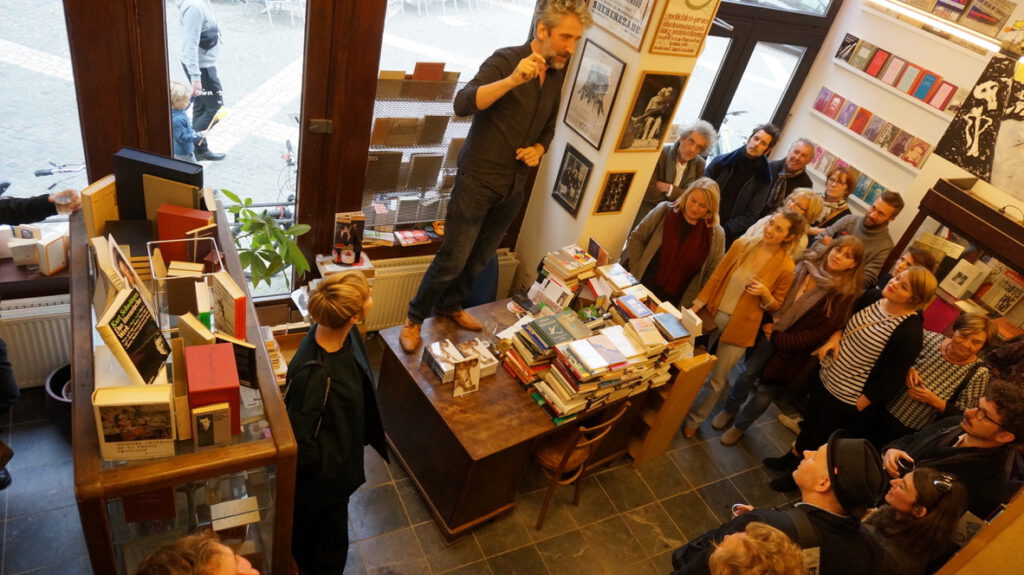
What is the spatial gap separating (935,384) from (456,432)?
2871 millimetres

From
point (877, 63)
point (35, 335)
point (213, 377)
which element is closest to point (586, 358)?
point (213, 377)

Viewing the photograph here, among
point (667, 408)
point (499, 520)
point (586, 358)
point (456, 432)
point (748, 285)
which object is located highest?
point (748, 285)

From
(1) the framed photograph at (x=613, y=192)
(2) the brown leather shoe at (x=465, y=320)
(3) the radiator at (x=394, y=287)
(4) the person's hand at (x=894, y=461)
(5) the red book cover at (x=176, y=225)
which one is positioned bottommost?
(3) the radiator at (x=394, y=287)

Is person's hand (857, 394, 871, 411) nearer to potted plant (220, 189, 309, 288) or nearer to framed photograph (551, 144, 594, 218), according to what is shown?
framed photograph (551, 144, 594, 218)

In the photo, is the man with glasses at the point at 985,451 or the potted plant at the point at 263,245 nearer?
the man with glasses at the point at 985,451

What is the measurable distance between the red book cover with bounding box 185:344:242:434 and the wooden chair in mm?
2026

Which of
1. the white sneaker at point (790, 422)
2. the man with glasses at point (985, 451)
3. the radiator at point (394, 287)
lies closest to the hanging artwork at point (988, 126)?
the white sneaker at point (790, 422)

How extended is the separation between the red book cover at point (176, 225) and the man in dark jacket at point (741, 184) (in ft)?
12.4

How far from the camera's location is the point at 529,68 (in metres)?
3.03

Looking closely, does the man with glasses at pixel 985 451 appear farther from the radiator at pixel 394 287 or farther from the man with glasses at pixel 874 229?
the radiator at pixel 394 287

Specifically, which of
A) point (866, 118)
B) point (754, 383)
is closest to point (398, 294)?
point (754, 383)

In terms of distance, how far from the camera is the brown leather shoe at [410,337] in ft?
12.2

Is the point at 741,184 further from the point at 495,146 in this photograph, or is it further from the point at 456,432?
the point at 456,432

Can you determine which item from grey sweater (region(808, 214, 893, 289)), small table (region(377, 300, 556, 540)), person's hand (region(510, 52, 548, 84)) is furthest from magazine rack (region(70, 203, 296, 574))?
grey sweater (region(808, 214, 893, 289))
